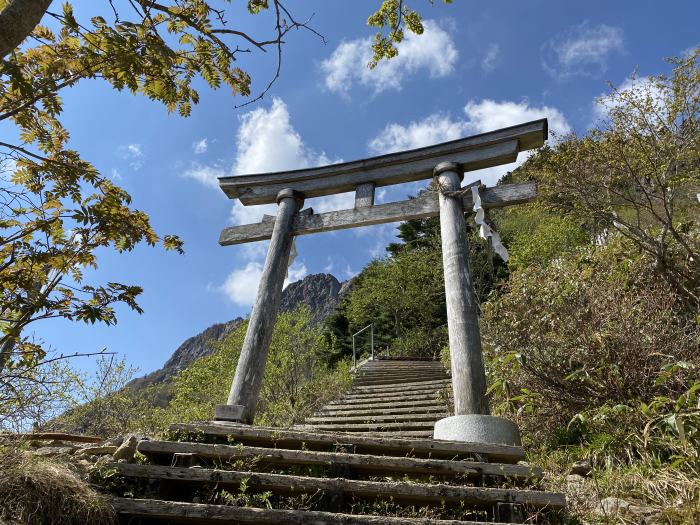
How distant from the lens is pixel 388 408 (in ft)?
22.6

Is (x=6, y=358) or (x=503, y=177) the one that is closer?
(x=6, y=358)

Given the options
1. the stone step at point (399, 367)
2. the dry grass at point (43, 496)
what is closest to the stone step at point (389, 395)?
the stone step at point (399, 367)

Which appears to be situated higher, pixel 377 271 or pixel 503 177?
pixel 503 177

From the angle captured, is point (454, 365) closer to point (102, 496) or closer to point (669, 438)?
point (669, 438)

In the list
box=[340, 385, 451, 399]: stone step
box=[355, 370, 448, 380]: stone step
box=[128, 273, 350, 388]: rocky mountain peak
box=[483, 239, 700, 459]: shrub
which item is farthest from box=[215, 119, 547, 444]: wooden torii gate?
box=[128, 273, 350, 388]: rocky mountain peak

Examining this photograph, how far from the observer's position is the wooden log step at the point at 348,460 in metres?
2.74

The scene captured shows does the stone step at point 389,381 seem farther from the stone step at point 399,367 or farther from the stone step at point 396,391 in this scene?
the stone step at point 399,367

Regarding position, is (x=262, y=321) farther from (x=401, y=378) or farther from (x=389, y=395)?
(x=401, y=378)

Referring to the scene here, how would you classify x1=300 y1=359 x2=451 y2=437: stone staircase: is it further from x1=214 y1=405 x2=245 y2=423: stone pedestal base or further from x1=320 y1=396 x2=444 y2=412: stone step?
x1=214 y1=405 x2=245 y2=423: stone pedestal base

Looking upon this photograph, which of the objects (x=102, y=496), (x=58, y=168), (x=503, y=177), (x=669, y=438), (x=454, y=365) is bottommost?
(x=102, y=496)

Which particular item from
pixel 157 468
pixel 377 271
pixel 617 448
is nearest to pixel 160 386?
pixel 157 468

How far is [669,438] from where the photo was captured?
119 inches

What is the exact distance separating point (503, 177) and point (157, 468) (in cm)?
2710

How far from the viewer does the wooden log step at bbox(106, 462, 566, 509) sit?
8.14 ft
